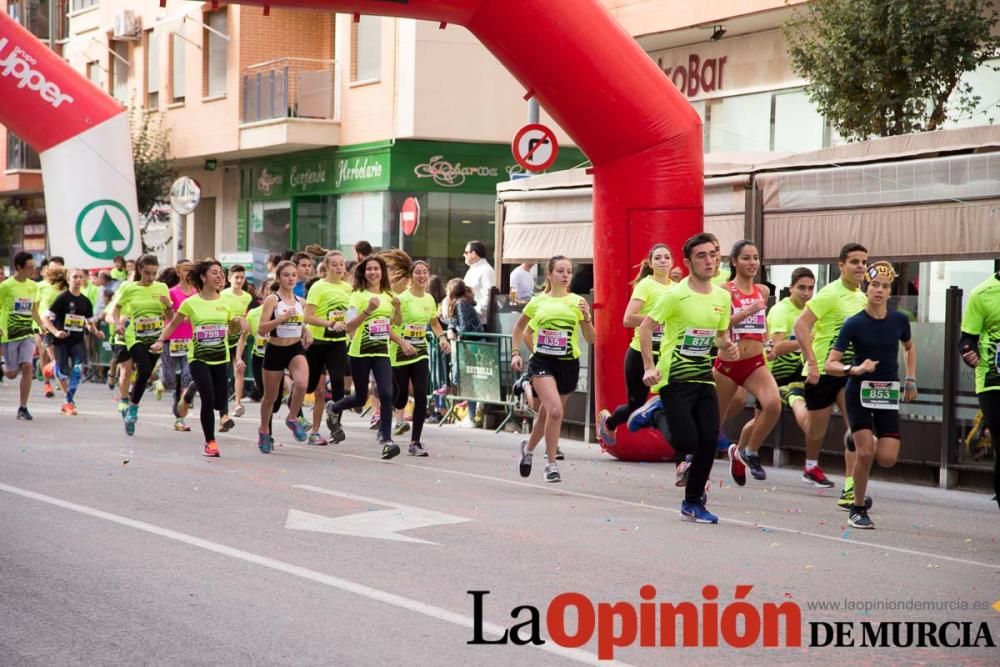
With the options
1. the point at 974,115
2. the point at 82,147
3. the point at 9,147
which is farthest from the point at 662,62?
the point at 9,147

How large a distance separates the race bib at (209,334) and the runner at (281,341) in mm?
388

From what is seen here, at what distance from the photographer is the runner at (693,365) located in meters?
10.9

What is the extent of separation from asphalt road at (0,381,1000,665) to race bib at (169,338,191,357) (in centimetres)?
379

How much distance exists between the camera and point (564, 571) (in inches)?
342

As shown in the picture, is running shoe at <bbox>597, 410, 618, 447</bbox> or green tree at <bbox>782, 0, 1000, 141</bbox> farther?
green tree at <bbox>782, 0, 1000, 141</bbox>

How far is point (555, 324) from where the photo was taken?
45.0ft

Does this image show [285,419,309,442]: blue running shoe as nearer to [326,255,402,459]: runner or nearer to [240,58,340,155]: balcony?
[326,255,402,459]: runner

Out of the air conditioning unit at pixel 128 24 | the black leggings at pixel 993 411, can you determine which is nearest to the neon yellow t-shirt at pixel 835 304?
the black leggings at pixel 993 411

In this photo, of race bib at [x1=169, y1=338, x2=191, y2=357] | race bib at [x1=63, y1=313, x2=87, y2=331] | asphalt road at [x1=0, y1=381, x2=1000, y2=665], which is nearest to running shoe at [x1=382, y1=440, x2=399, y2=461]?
asphalt road at [x1=0, y1=381, x2=1000, y2=665]

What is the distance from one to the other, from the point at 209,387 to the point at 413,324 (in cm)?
226

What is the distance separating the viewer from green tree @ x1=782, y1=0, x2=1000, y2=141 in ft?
63.9

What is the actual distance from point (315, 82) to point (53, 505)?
25.4m

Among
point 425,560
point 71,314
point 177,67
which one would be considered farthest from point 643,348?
point 177,67

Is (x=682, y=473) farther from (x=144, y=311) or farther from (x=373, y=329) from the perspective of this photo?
(x=144, y=311)
